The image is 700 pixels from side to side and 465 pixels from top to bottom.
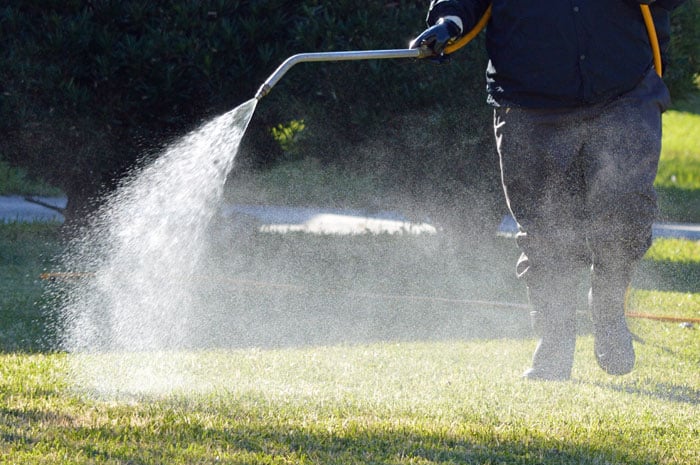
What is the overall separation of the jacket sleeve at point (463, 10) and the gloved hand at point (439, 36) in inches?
2.8

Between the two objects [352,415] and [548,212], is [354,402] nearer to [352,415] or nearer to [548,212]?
[352,415]

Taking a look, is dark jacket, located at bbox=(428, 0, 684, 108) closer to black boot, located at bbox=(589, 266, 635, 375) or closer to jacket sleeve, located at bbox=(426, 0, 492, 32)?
jacket sleeve, located at bbox=(426, 0, 492, 32)

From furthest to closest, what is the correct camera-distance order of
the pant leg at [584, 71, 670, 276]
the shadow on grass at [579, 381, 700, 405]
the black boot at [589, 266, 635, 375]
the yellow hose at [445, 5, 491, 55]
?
the yellow hose at [445, 5, 491, 55] < the black boot at [589, 266, 635, 375] < the pant leg at [584, 71, 670, 276] < the shadow on grass at [579, 381, 700, 405]

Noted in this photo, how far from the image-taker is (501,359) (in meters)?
4.56

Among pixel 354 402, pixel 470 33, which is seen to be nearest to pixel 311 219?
pixel 470 33

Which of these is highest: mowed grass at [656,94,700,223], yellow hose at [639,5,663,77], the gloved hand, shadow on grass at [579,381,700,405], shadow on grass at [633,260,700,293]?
the gloved hand

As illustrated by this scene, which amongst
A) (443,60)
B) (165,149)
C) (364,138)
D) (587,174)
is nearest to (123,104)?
(165,149)

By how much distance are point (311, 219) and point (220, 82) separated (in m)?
3.96

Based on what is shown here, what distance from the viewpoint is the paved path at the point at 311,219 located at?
32.6 ft

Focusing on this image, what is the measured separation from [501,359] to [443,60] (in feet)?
4.33

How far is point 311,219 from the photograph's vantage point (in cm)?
1107

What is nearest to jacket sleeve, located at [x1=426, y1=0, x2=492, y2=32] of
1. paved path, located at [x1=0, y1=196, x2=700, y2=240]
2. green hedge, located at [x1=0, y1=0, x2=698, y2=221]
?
green hedge, located at [x1=0, y1=0, x2=698, y2=221]

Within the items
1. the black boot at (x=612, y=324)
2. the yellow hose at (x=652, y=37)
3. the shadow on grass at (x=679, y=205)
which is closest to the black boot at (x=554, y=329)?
the black boot at (x=612, y=324)

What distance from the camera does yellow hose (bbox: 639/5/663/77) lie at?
4008 mm
